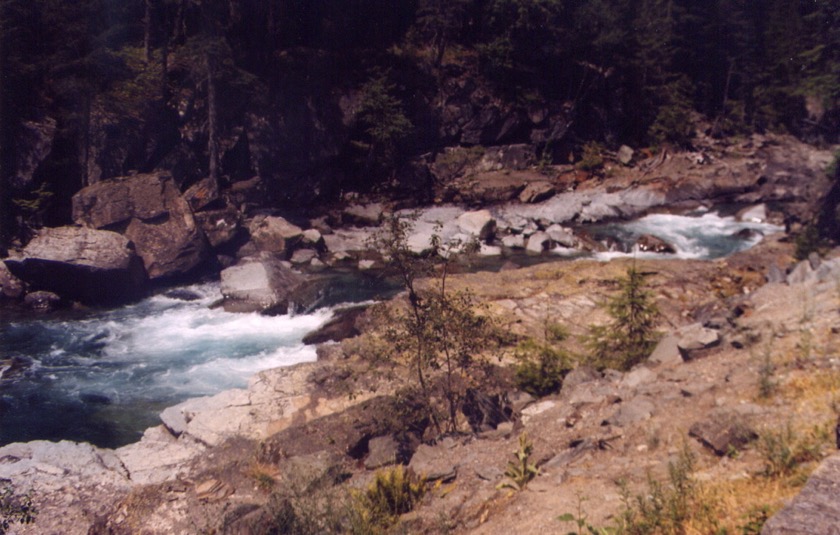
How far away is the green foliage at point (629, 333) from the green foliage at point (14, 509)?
30.2 feet

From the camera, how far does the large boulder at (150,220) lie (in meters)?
20.8

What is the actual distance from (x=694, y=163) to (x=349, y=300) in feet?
85.0

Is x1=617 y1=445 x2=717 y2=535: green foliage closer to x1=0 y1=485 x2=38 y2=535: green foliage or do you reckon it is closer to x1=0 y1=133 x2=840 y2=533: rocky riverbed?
x1=0 y1=133 x2=840 y2=533: rocky riverbed

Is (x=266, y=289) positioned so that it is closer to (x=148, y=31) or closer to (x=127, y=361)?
(x=127, y=361)

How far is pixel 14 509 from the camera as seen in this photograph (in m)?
6.91

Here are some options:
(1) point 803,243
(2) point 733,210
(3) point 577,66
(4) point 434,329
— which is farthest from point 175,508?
(3) point 577,66

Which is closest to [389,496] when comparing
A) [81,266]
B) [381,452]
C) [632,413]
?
[381,452]

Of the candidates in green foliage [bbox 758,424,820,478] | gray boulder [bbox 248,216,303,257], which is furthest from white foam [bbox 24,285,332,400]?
green foliage [bbox 758,424,820,478]

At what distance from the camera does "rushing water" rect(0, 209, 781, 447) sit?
39.4 ft

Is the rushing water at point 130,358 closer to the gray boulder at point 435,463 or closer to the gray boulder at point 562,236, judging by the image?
the gray boulder at point 435,463

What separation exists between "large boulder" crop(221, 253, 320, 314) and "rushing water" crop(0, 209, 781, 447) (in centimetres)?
46

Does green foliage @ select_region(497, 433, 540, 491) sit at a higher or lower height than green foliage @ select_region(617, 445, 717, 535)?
lower

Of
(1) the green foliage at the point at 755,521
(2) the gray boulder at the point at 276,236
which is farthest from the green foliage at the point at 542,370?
(2) the gray boulder at the point at 276,236

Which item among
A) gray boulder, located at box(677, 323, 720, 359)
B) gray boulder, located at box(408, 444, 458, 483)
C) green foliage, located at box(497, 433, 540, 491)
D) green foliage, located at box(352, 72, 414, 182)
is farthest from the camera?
green foliage, located at box(352, 72, 414, 182)
